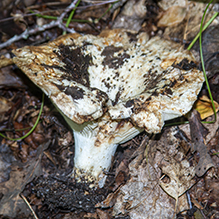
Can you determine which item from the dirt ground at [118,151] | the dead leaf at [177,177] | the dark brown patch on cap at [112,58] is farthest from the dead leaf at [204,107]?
the dark brown patch on cap at [112,58]

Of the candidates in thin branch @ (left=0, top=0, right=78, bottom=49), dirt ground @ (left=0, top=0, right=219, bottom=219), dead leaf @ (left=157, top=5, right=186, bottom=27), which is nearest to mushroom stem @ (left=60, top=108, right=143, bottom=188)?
dirt ground @ (left=0, top=0, right=219, bottom=219)

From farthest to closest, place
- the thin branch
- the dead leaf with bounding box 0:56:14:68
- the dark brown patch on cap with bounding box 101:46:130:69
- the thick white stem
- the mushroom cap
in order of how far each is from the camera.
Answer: the thin branch → the dead leaf with bounding box 0:56:14:68 → the dark brown patch on cap with bounding box 101:46:130:69 → the thick white stem → the mushroom cap

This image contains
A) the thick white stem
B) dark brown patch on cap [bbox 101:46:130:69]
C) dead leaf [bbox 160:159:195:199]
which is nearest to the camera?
dead leaf [bbox 160:159:195:199]

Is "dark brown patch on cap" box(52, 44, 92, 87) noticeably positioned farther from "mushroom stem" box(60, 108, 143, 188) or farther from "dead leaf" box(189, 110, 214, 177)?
"dead leaf" box(189, 110, 214, 177)

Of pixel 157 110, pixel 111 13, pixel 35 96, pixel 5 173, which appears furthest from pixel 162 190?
pixel 111 13

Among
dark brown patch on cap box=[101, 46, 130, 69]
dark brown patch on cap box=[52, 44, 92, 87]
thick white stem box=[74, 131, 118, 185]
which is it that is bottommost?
thick white stem box=[74, 131, 118, 185]

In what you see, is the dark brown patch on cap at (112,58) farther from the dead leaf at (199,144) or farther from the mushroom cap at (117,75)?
the dead leaf at (199,144)
